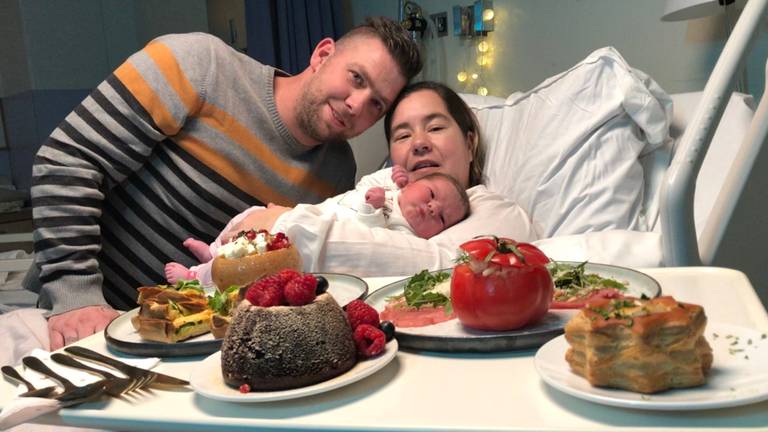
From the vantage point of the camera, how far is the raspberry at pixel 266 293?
70 centimetres

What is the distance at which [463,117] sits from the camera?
1972 millimetres

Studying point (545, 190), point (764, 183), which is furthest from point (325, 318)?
point (545, 190)

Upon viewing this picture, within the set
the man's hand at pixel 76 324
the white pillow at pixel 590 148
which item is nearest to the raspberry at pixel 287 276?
the man's hand at pixel 76 324

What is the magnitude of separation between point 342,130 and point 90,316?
0.83 metres

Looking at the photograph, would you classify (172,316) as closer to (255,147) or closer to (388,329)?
(388,329)

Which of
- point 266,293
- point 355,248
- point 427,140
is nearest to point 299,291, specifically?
point 266,293

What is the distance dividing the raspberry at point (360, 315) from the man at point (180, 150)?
0.92 m

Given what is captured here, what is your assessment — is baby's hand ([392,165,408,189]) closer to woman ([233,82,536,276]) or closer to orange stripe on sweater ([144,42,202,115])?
woman ([233,82,536,276])

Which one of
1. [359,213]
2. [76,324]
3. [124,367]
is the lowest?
[76,324]

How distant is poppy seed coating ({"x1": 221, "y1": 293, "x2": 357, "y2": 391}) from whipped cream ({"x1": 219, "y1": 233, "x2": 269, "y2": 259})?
326 millimetres

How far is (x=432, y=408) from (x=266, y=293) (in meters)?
0.22

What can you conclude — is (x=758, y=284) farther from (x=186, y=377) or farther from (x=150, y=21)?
(x=150, y=21)

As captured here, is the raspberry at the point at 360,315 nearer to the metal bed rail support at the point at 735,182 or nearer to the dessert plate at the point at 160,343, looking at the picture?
the dessert plate at the point at 160,343

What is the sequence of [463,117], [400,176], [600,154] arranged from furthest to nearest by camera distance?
[463,117]
[400,176]
[600,154]
